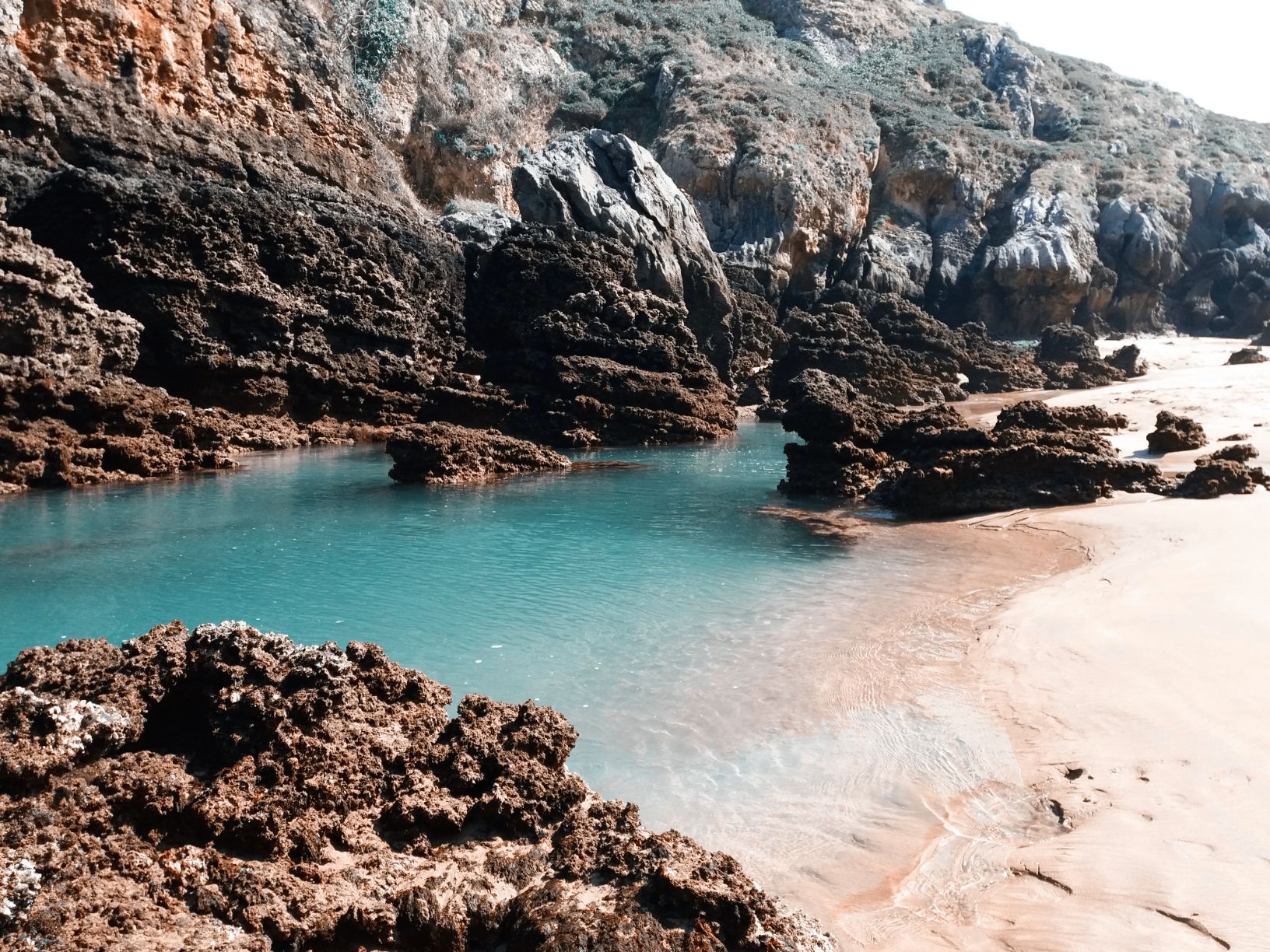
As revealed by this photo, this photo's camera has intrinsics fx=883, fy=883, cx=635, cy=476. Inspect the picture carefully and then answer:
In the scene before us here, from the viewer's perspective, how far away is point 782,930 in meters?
2.95

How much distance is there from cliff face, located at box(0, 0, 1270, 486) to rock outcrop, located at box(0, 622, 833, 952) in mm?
14177

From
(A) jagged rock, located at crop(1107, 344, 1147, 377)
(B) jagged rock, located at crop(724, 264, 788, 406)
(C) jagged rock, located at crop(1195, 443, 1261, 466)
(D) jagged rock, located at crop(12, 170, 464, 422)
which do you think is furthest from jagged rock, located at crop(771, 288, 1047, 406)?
(C) jagged rock, located at crop(1195, 443, 1261, 466)

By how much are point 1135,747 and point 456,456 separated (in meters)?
14.2

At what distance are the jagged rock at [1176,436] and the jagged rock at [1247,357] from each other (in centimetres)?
2208

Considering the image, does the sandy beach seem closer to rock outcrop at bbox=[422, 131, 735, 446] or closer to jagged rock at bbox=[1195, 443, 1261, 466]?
jagged rock at bbox=[1195, 443, 1261, 466]

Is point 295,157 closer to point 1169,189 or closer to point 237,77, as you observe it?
point 237,77

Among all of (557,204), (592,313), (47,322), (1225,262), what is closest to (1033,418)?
(592,313)

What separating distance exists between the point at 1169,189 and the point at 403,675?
61.4 metres

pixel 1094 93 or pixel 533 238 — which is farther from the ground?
pixel 1094 93

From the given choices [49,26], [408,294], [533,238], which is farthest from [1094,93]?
[49,26]

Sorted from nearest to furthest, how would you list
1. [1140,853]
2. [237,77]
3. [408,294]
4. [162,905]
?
[162,905] < [1140,853] < [408,294] < [237,77]

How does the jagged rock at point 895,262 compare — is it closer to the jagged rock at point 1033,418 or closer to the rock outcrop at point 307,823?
the jagged rock at point 1033,418

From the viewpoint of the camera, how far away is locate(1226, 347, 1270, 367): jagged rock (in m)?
35.2

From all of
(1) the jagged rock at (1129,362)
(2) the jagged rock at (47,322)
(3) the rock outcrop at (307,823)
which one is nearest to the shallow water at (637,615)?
(3) the rock outcrop at (307,823)
